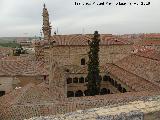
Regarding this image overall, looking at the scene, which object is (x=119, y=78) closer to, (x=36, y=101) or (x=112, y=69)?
(x=112, y=69)

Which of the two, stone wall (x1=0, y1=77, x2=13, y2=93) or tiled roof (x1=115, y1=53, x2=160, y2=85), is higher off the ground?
tiled roof (x1=115, y1=53, x2=160, y2=85)

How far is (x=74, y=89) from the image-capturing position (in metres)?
33.6

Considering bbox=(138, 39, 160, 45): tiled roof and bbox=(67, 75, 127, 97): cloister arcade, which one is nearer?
bbox=(67, 75, 127, 97): cloister arcade

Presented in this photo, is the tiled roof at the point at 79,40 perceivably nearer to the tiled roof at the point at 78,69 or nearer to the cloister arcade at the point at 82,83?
the tiled roof at the point at 78,69

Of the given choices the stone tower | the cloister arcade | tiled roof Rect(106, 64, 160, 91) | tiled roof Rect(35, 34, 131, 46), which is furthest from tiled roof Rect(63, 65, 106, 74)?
the stone tower

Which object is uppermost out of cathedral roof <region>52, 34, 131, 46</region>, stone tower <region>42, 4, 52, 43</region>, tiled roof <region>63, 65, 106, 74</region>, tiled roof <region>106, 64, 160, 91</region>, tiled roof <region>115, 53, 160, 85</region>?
stone tower <region>42, 4, 52, 43</region>

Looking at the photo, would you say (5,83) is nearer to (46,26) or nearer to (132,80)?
(46,26)

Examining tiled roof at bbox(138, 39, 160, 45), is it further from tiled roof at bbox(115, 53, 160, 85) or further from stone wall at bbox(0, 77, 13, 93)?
stone wall at bbox(0, 77, 13, 93)

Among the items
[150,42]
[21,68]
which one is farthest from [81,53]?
[150,42]

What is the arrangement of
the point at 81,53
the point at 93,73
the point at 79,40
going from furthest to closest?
the point at 79,40, the point at 81,53, the point at 93,73

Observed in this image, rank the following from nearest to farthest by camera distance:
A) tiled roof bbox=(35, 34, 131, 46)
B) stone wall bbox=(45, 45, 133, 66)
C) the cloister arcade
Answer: the cloister arcade < stone wall bbox=(45, 45, 133, 66) < tiled roof bbox=(35, 34, 131, 46)

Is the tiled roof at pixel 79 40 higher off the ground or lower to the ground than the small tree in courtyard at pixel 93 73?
higher

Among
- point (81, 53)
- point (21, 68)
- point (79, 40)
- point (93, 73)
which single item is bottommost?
point (93, 73)

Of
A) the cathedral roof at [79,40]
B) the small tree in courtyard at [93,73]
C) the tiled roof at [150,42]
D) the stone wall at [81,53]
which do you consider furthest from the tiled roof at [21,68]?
the tiled roof at [150,42]
